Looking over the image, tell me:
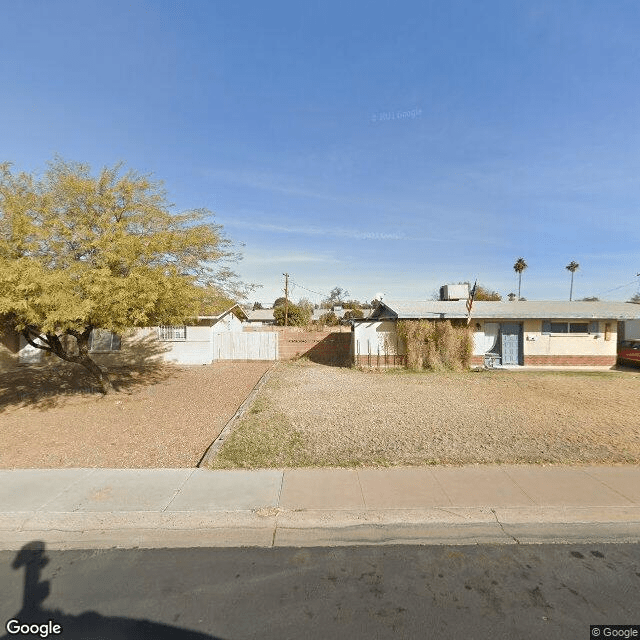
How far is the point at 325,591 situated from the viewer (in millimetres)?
3105

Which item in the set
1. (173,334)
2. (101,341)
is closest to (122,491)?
(173,334)

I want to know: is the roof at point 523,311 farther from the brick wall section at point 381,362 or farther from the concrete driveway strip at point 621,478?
the concrete driveway strip at point 621,478

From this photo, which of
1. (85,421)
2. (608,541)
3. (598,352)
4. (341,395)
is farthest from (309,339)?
(608,541)

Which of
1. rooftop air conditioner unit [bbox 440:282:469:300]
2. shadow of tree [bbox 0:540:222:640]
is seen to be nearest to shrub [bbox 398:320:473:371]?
rooftop air conditioner unit [bbox 440:282:469:300]

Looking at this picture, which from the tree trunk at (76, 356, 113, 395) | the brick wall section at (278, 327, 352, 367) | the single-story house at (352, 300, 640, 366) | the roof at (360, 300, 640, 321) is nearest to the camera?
the tree trunk at (76, 356, 113, 395)

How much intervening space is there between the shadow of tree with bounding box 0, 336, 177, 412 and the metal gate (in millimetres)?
3050

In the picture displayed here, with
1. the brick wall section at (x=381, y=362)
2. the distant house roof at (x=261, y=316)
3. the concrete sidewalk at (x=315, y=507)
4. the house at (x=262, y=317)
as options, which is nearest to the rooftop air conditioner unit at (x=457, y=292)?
the brick wall section at (x=381, y=362)

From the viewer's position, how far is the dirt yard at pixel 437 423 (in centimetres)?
588

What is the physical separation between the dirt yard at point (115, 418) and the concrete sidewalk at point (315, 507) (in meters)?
0.73

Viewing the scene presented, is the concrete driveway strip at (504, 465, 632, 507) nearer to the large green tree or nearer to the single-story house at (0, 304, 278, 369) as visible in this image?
the large green tree

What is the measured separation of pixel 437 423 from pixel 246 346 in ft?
44.9

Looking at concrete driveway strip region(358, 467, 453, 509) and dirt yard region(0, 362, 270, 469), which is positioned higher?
concrete driveway strip region(358, 467, 453, 509)

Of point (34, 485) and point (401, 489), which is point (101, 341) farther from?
point (401, 489)

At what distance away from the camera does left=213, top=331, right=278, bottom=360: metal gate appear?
19.4 metres
